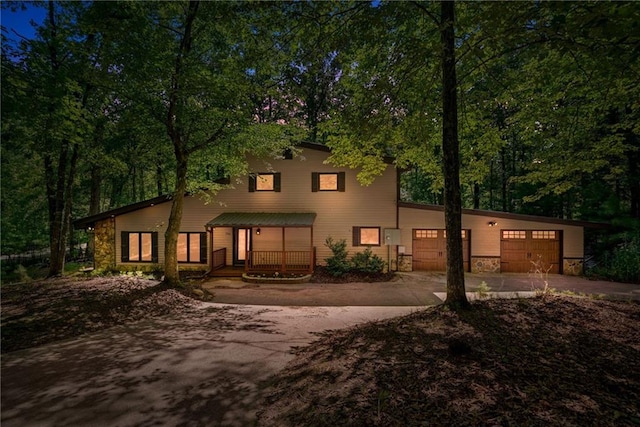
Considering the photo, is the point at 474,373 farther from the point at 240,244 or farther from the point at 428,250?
the point at 240,244

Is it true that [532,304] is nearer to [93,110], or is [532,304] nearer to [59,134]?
[59,134]

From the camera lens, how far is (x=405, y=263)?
1498 cm

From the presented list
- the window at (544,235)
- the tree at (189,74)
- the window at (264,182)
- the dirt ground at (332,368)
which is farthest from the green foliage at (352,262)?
the window at (544,235)

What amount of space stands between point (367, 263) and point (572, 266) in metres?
10.0

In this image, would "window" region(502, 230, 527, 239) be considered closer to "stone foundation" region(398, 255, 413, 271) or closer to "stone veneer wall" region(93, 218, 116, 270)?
"stone foundation" region(398, 255, 413, 271)

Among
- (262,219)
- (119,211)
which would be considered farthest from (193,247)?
(262,219)

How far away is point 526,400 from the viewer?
9.95 ft

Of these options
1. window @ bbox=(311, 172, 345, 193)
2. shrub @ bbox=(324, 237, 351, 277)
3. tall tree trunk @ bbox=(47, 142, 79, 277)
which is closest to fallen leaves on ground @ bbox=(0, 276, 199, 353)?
tall tree trunk @ bbox=(47, 142, 79, 277)

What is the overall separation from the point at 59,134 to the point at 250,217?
25.5 feet

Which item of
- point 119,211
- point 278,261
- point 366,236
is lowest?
point 278,261

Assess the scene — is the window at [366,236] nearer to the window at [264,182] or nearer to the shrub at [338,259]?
the shrub at [338,259]

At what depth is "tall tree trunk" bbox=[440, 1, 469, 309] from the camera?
6160mm

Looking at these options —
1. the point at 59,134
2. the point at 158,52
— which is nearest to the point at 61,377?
the point at 59,134

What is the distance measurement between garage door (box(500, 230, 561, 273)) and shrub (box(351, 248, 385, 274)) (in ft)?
21.2
